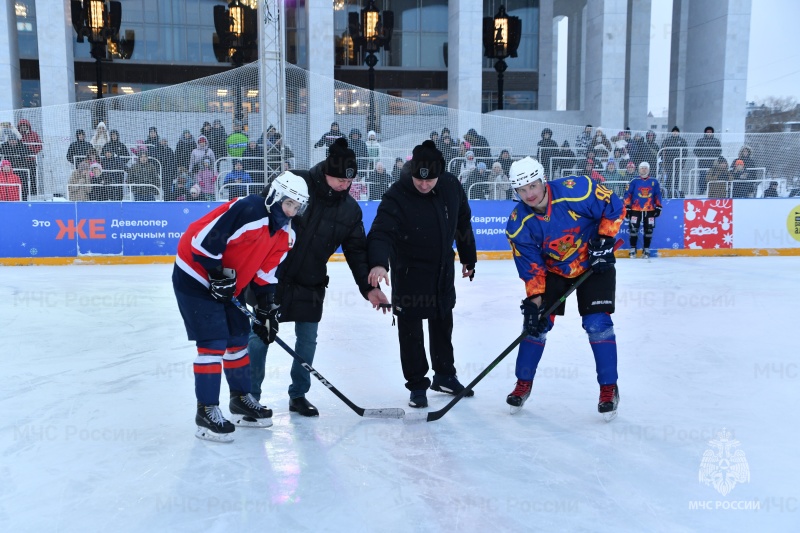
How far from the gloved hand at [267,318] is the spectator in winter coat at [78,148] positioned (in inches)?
321

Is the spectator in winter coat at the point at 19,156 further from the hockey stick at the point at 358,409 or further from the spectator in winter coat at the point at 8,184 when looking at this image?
the hockey stick at the point at 358,409

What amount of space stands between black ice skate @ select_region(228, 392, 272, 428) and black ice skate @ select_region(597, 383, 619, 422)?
5.72ft

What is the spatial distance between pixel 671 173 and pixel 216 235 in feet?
35.1

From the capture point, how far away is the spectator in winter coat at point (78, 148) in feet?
35.1

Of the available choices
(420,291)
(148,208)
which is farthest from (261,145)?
(420,291)

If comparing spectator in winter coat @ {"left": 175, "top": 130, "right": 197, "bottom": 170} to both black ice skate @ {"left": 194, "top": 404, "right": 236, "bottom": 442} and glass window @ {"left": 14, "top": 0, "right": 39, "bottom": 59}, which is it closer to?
black ice skate @ {"left": 194, "top": 404, "right": 236, "bottom": 442}

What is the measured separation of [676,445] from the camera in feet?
11.4

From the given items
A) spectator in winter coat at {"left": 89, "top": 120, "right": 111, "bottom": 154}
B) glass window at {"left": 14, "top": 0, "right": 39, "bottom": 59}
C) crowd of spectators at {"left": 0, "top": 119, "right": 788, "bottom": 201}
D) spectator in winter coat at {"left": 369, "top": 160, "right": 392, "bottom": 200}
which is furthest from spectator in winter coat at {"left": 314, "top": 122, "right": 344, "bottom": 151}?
glass window at {"left": 14, "top": 0, "right": 39, "bottom": 59}

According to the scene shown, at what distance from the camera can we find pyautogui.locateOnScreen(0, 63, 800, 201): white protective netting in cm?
1095

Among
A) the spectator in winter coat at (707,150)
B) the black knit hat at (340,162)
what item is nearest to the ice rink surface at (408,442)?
the black knit hat at (340,162)

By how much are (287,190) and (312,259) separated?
2.09 feet

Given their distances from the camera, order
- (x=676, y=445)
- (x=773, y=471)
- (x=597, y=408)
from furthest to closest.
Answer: (x=597, y=408), (x=676, y=445), (x=773, y=471)

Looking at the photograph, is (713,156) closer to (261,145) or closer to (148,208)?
(261,145)

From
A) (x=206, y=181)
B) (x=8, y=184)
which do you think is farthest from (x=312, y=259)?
(x=8, y=184)
